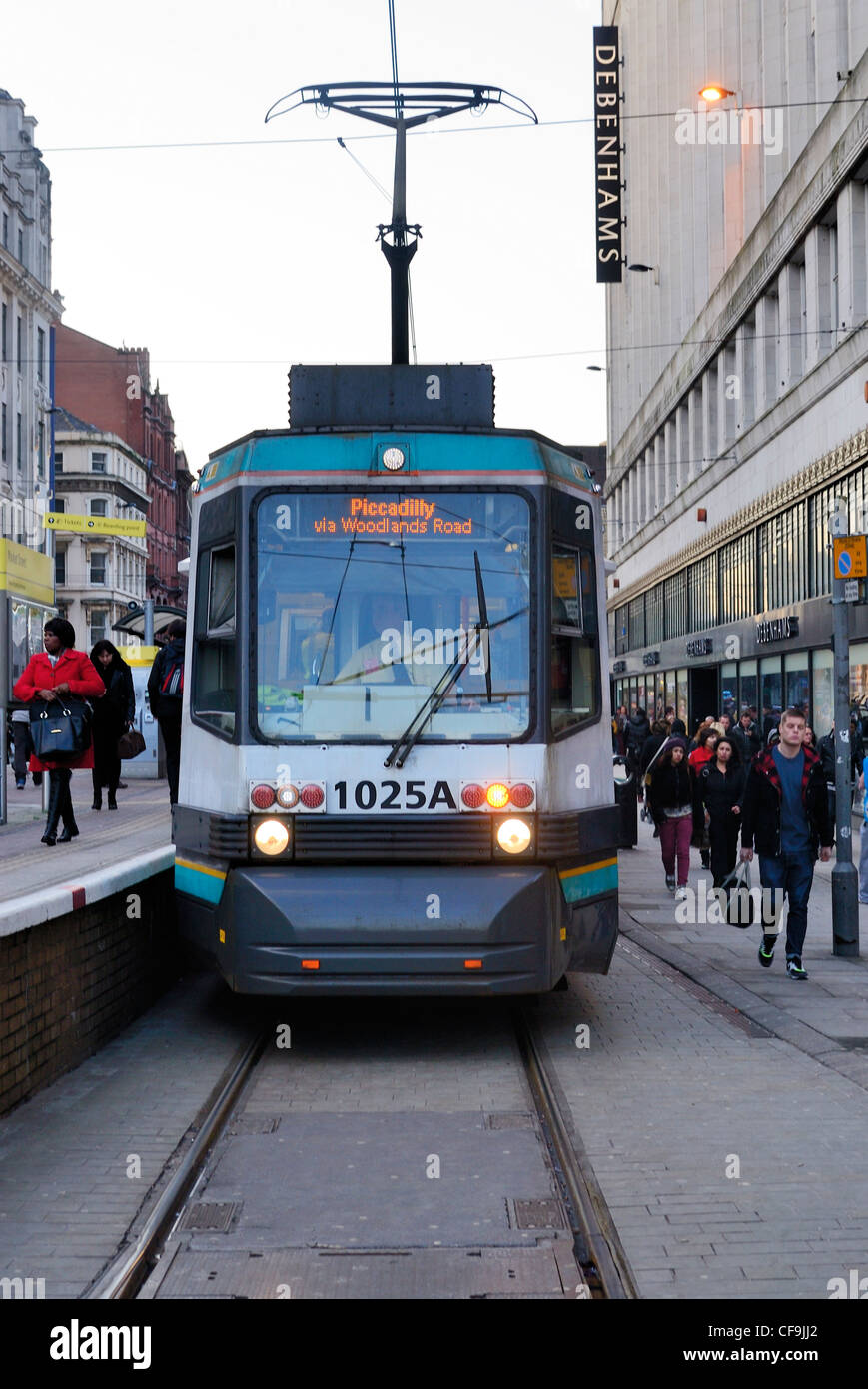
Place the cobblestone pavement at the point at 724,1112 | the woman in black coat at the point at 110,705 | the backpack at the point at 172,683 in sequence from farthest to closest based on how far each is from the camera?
the woman in black coat at the point at 110,705, the backpack at the point at 172,683, the cobblestone pavement at the point at 724,1112

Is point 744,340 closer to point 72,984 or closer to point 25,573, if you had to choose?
point 25,573

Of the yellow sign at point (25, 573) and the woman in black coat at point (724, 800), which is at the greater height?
the yellow sign at point (25, 573)

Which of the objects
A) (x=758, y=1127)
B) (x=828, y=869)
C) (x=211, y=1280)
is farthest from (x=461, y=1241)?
(x=828, y=869)

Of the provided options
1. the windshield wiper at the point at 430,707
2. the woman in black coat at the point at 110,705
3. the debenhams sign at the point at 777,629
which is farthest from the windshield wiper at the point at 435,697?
the debenhams sign at the point at 777,629

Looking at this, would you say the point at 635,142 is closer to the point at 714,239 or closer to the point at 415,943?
the point at 714,239

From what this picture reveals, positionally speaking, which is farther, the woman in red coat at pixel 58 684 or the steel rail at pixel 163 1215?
the woman in red coat at pixel 58 684

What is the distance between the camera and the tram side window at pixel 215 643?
839 cm

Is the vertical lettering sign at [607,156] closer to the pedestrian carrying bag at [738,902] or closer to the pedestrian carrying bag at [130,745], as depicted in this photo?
the pedestrian carrying bag at [738,902]

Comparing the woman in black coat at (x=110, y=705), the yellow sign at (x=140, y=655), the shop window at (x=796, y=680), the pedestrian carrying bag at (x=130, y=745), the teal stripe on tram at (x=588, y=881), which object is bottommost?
the teal stripe on tram at (x=588, y=881)

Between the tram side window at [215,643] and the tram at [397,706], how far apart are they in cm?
2

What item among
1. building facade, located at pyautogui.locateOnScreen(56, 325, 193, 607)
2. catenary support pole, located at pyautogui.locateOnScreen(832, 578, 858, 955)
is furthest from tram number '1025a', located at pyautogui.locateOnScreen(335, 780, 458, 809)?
building facade, located at pyautogui.locateOnScreen(56, 325, 193, 607)

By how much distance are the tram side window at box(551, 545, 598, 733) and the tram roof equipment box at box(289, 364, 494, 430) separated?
93cm

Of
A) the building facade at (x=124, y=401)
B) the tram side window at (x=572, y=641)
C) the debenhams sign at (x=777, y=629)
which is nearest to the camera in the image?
the tram side window at (x=572, y=641)

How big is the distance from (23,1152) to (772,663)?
98.4 ft
